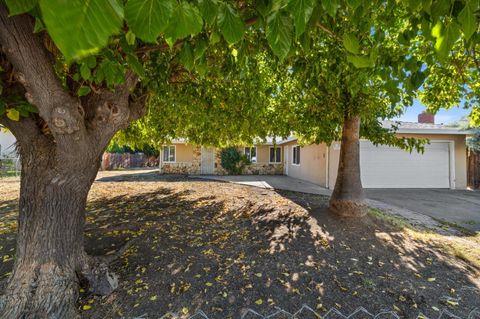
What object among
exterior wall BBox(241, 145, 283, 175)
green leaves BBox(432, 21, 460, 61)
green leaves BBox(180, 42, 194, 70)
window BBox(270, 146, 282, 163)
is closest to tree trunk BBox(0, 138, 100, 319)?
green leaves BBox(180, 42, 194, 70)

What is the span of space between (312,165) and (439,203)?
6.48 metres

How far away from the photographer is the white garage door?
38.4 ft

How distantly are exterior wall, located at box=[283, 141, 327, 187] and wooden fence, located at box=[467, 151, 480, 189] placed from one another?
7539 mm

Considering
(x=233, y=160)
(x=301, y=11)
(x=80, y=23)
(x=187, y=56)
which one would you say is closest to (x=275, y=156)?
(x=233, y=160)

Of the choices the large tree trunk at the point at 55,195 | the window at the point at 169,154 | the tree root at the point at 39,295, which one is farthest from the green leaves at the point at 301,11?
the window at the point at 169,154

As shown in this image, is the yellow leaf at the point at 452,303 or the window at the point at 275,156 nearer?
the yellow leaf at the point at 452,303

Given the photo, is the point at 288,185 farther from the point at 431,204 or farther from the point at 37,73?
the point at 37,73

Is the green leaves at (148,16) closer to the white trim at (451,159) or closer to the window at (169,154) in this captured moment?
the white trim at (451,159)

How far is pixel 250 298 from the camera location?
2.83 m

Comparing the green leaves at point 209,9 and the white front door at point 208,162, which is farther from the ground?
the green leaves at point 209,9

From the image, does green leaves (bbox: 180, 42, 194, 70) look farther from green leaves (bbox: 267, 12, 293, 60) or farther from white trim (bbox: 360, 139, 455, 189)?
white trim (bbox: 360, 139, 455, 189)

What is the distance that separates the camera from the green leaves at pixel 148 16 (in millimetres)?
780

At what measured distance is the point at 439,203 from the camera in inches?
338

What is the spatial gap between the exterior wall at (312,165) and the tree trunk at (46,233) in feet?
33.6
